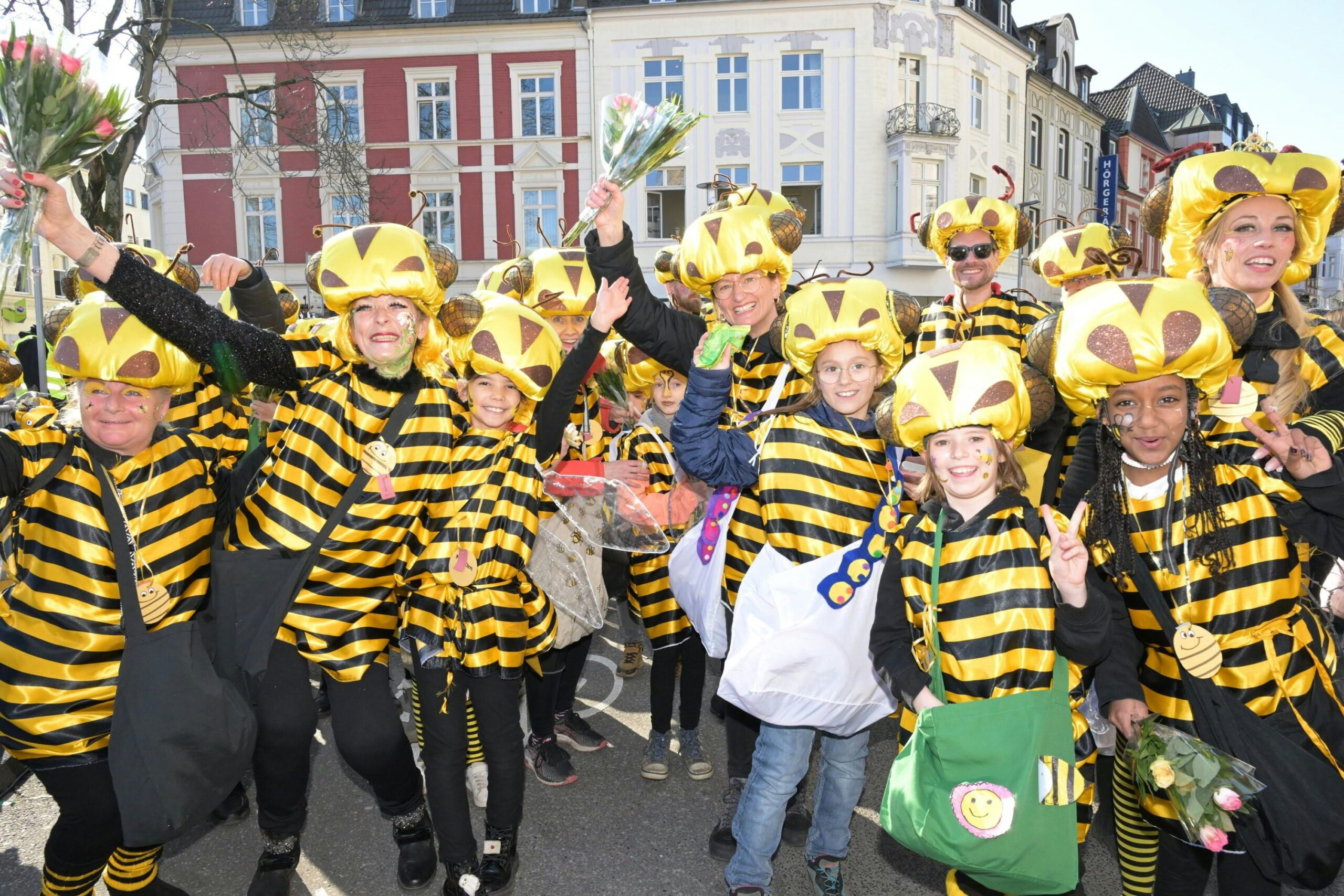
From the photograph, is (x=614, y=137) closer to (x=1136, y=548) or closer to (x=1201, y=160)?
(x=1201, y=160)

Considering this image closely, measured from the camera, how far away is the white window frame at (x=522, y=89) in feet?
74.6

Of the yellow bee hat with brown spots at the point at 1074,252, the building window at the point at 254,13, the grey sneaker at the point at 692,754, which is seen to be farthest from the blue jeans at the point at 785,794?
the building window at the point at 254,13

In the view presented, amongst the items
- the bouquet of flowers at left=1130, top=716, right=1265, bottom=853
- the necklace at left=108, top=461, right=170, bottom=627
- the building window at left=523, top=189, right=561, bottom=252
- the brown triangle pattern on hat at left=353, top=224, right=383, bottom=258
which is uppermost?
the building window at left=523, top=189, right=561, bottom=252

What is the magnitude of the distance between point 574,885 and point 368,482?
1631mm

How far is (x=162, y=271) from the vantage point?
3.97 meters

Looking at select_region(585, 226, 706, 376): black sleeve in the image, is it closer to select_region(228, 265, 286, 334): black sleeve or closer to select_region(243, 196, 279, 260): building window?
select_region(228, 265, 286, 334): black sleeve

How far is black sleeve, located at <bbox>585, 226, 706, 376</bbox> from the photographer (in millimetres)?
3160

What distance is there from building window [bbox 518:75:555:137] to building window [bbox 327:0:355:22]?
16.3 ft

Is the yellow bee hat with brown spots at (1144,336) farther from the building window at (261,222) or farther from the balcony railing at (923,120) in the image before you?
the building window at (261,222)

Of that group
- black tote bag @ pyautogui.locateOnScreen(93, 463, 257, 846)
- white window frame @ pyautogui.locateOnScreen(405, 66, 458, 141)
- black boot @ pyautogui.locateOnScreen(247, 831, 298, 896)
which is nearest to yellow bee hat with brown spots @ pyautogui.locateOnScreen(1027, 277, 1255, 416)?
black tote bag @ pyautogui.locateOnScreen(93, 463, 257, 846)

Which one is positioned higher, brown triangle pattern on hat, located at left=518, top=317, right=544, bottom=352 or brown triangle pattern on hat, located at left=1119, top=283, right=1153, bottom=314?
brown triangle pattern on hat, located at left=1119, top=283, right=1153, bottom=314

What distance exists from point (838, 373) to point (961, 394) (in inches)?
24.7

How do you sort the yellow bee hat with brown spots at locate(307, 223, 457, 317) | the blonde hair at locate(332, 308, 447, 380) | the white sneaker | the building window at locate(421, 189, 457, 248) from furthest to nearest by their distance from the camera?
1. the building window at locate(421, 189, 457, 248)
2. the white sneaker
3. the blonde hair at locate(332, 308, 447, 380)
4. the yellow bee hat with brown spots at locate(307, 223, 457, 317)

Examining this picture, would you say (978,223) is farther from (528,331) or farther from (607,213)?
(528,331)
